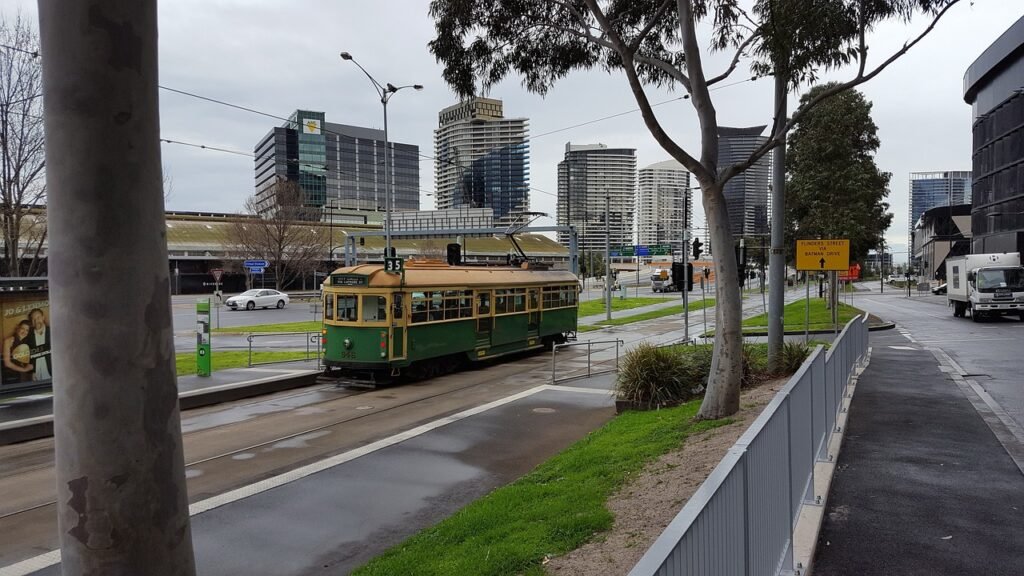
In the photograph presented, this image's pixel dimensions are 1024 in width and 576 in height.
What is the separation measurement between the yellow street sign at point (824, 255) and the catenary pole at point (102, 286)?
1838 centimetres

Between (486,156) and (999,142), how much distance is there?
1846 inches

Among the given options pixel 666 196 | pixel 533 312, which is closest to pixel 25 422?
pixel 533 312

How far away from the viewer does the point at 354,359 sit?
1691 cm

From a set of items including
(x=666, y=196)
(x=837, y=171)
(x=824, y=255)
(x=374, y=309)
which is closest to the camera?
(x=374, y=309)

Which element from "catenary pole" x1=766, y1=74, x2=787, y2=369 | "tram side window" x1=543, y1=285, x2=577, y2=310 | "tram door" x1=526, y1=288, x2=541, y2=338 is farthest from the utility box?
"catenary pole" x1=766, y1=74, x2=787, y2=369

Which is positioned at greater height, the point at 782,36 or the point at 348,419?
the point at 782,36

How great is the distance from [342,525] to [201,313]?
11377mm

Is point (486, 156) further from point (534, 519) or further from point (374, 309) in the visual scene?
point (534, 519)

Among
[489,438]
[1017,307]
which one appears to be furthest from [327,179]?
[489,438]

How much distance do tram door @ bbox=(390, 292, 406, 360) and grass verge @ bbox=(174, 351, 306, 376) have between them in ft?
17.0

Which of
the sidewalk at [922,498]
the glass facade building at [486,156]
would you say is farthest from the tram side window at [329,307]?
the glass facade building at [486,156]

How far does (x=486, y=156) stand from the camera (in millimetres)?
43000

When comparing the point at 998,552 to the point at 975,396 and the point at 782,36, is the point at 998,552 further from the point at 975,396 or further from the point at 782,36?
the point at 975,396

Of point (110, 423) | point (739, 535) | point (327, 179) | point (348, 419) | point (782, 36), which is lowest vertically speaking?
point (348, 419)
